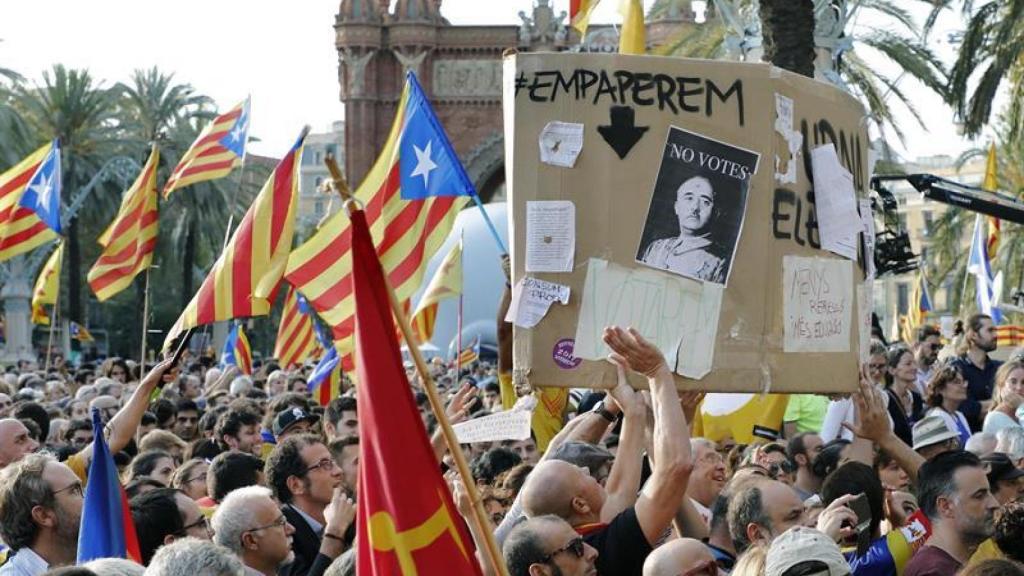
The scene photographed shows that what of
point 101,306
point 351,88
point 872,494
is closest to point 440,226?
point 872,494

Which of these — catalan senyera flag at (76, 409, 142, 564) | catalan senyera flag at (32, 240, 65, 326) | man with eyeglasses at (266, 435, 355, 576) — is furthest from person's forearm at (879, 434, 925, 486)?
catalan senyera flag at (32, 240, 65, 326)

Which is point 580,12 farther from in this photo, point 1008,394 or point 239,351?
point 239,351

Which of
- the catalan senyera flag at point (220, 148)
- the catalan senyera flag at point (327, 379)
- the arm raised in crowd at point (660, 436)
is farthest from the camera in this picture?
the catalan senyera flag at point (220, 148)

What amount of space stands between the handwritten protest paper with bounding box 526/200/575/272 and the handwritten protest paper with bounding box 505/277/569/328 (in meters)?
0.05

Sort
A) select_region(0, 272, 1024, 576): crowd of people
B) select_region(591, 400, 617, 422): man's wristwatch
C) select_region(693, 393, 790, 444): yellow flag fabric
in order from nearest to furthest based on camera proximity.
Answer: select_region(0, 272, 1024, 576): crowd of people, select_region(591, 400, 617, 422): man's wristwatch, select_region(693, 393, 790, 444): yellow flag fabric

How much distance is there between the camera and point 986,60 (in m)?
23.4

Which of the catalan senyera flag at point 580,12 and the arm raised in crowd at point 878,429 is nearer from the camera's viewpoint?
the arm raised in crowd at point 878,429

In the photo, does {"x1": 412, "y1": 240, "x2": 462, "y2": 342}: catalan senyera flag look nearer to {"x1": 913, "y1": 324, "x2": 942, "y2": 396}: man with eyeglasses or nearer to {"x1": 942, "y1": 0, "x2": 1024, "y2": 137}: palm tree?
{"x1": 913, "y1": 324, "x2": 942, "y2": 396}: man with eyeglasses

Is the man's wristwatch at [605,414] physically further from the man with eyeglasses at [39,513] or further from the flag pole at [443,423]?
the flag pole at [443,423]

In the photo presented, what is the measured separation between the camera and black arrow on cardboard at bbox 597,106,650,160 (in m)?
5.80

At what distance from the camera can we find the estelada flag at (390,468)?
4609 mm

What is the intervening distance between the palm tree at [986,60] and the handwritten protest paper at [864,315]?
15.7 m

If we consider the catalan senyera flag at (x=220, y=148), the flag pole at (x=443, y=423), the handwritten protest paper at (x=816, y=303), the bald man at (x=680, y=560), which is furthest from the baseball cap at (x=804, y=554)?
the catalan senyera flag at (x=220, y=148)

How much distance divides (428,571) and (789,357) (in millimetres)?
1891
